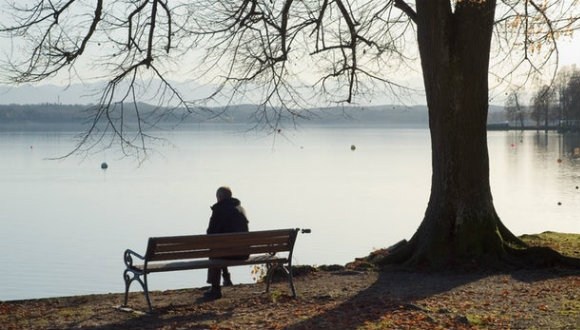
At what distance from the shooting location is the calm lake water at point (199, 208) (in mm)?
23359

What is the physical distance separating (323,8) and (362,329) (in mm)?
8551

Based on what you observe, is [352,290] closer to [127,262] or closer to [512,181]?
[127,262]

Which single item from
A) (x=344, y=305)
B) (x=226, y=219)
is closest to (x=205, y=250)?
(x=226, y=219)

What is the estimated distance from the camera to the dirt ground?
9.01m

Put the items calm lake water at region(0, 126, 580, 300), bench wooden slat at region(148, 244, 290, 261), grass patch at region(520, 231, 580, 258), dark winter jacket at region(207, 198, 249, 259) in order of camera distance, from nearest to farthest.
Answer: bench wooden slat at region(148, 244, 290, 261), dark winter jacket at region(207, 198, 249, 259), grass patch at region(520, 231, 580, 258), calm lake water at region(0, 126, 580, 300)

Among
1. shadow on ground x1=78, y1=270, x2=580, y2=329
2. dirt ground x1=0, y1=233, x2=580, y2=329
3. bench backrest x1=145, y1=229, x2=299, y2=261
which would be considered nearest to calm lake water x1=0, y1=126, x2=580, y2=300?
shadow on ground x1=78, y1=270, x2=580, y2=329

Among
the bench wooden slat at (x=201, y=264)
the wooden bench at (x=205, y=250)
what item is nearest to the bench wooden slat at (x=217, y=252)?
A: the wooden bench at (x=205, y=250)

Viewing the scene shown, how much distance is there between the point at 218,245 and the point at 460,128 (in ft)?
15.0

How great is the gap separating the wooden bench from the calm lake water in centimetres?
767

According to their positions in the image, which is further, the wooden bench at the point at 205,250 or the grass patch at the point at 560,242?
the grass patch at the point at 560,242

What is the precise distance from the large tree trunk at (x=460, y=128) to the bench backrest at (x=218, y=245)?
3.16m

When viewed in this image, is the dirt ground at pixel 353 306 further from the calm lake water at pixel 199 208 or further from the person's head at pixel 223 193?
the calm lake water at pixel 199 208

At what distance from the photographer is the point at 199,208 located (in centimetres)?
3659

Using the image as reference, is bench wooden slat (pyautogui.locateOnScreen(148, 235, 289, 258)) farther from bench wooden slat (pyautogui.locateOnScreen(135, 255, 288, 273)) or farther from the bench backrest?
bench wooden slat (pyautogui.locateOnScreen(135, 255, 288, 273))
